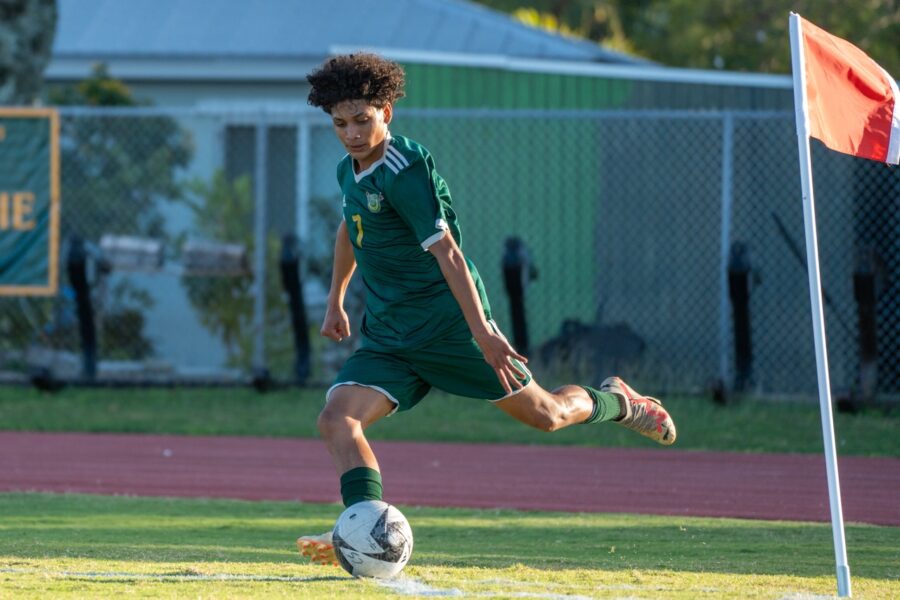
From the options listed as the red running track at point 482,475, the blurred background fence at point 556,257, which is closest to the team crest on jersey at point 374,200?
the red running track at point 482,475

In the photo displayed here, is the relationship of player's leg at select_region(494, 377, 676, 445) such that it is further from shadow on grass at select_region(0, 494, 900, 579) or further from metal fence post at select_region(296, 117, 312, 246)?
metal fence post at select_region(296, 117, 312, 246)

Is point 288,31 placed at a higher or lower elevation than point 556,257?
higher

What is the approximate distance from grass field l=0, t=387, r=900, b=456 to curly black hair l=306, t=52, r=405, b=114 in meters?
6.52

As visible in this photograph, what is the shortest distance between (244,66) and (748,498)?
1267cm

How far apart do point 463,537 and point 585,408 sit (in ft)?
4.39

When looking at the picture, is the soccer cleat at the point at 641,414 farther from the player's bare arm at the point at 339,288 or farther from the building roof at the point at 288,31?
the building roof at the point at 288,31

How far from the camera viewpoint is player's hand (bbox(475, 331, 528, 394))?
19.7ft

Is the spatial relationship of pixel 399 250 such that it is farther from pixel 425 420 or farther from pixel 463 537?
pixel 425 420

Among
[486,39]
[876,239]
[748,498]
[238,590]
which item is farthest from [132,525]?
[486,39]

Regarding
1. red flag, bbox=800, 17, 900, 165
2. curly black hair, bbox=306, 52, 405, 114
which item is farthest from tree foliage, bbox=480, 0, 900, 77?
curly black hair, bbox=306, 52, 405, 114

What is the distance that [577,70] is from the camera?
1659 cm

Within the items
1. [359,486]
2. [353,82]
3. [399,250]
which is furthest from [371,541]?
[353,82]

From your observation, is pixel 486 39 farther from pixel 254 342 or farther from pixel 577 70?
pixel 254 342

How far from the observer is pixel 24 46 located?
1605cm
